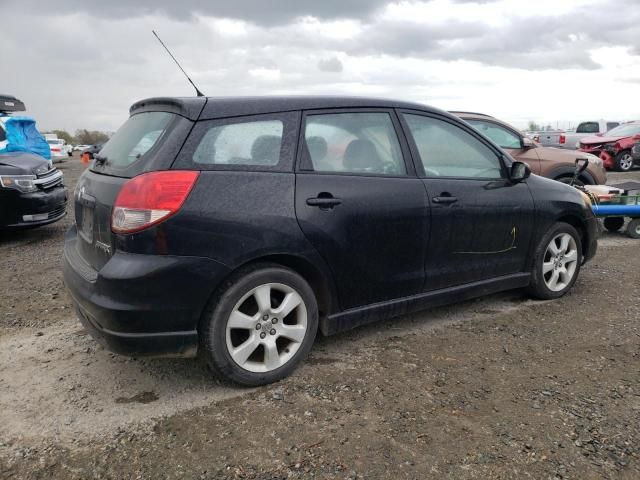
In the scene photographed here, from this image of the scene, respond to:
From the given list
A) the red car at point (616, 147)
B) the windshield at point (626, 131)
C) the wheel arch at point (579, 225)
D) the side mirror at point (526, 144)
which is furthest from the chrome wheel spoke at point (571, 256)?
the windshield at point (626, 131)

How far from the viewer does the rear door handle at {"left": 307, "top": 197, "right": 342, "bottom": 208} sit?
300cm

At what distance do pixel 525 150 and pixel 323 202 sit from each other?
226 inches

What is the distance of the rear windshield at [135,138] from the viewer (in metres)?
2.87

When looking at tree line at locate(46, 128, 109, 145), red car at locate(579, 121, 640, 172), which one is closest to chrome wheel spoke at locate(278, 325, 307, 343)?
red car at locate(579, 121, 640, 172)

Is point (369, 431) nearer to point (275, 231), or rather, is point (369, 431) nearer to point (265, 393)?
point (265, 393)

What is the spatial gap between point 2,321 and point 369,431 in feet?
10.5

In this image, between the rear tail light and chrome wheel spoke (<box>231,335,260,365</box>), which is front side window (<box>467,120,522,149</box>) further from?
the rear tail light

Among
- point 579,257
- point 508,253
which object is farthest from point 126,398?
point 579,257

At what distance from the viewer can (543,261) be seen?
14.2 ft

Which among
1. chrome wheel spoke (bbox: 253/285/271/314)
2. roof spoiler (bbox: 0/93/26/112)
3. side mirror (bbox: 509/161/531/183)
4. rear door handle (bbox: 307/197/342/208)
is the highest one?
roof spoiler (bbox: 0/93/26/112)

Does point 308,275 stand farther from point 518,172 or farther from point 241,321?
point 518,172

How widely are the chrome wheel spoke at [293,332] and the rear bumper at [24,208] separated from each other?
17.0 feet

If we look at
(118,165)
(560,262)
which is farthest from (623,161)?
(118,165)

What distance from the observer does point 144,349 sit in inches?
106
